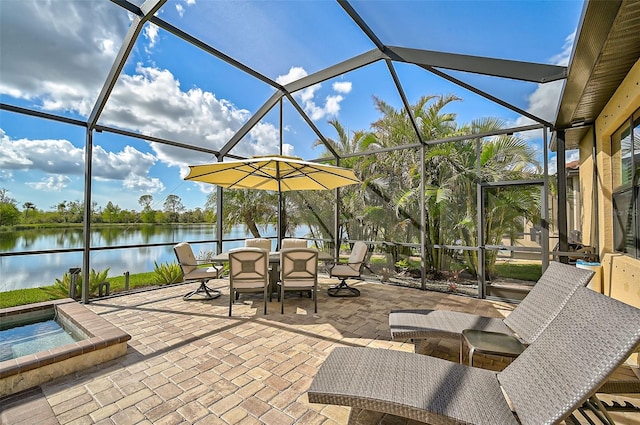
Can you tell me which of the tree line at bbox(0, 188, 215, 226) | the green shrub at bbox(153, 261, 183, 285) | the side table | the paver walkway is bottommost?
the paver walkway

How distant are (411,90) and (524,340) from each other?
15.7ft

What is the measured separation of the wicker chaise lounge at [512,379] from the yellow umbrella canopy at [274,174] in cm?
331

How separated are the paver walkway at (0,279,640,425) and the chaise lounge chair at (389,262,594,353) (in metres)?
0.40

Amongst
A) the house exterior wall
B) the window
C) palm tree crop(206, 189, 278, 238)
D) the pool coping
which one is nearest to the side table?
the house exterior wall

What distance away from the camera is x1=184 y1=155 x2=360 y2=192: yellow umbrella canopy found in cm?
481

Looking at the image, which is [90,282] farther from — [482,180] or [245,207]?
[482,180]

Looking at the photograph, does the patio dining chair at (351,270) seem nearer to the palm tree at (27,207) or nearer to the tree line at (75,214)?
the tree line at (75,214)

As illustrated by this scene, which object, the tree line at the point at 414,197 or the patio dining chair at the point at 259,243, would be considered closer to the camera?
the tree line at the point at 414,197

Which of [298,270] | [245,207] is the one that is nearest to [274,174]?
[298,270]

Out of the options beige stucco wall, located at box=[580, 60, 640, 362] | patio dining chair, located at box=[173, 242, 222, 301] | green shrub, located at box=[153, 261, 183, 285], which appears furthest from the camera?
green shrub, located at box=[153, 261, 183, 285]

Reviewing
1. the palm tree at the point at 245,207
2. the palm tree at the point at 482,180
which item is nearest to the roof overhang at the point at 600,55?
the palm tree at the point at 482,180

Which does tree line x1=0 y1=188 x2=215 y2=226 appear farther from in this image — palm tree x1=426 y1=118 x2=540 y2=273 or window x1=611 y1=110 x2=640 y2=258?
window x1=611 y1=110 x2=640 y2=258

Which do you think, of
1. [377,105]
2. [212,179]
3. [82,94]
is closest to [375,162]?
[377,105]

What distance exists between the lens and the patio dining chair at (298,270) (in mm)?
4508
